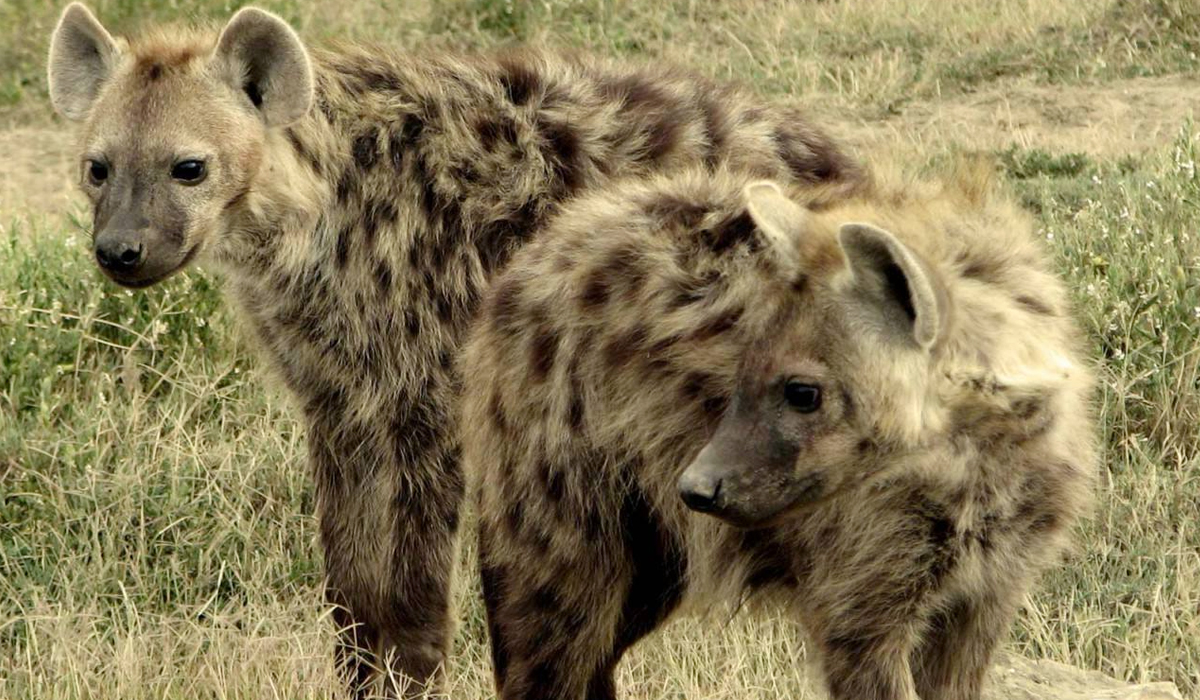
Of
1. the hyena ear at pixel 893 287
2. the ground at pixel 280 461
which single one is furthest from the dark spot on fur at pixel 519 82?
the hyena ear at pixel 893 287

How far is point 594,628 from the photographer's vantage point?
3412 millimetres

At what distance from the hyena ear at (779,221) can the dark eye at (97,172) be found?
1479 millimetres

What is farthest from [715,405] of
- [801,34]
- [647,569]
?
[801,34]

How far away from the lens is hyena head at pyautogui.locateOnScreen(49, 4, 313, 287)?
3848 mm

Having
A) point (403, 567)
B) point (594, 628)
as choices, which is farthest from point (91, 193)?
point (594, 628)

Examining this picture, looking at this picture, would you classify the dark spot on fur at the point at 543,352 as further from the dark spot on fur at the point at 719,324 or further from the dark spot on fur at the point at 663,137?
the dark spot on fur at the point at 663,137

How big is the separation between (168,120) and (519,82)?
0.77 metres

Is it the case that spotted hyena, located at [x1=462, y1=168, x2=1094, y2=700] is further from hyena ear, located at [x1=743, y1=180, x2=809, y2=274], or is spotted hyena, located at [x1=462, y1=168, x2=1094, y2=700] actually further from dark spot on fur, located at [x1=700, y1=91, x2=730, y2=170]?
dark spot on fur, located at [x1=700, y1=91, x2=730, y2=170]

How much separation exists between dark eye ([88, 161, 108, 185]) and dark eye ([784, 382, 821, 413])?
5.56 feet

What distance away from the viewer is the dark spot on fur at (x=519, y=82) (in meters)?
4.22

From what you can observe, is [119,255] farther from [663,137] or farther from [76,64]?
[663,137]

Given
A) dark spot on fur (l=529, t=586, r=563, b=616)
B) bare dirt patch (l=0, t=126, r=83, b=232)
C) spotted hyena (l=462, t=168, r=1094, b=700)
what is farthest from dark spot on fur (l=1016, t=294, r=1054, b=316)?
bare dirt patch (l=0, t=126, r=83, b=232)

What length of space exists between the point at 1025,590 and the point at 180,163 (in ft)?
A: 6.18

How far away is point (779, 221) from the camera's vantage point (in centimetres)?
303
